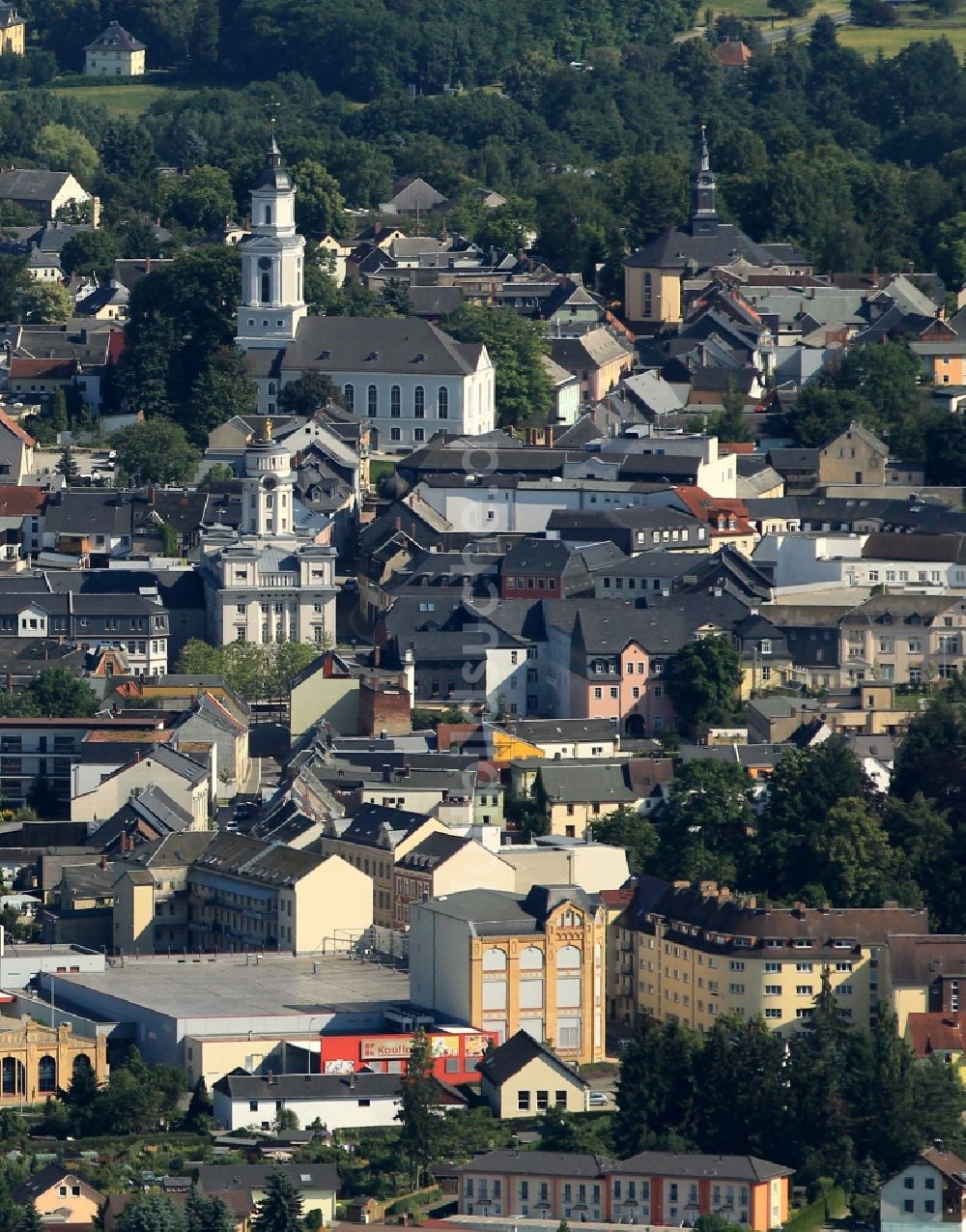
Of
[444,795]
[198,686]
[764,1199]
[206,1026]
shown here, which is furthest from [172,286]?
[764,1199]

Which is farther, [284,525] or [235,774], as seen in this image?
[284,525]

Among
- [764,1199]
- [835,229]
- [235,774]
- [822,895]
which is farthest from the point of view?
[835,229]

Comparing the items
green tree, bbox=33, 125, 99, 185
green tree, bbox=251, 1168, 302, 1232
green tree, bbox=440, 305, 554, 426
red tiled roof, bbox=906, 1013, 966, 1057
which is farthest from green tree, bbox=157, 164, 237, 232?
green tree, bbox=251, 1168, 302, 1232

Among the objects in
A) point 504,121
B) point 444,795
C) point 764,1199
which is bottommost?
point 764,1199

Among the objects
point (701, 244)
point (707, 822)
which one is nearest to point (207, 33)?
point (701, 244)

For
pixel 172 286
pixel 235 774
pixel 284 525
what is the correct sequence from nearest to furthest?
1. pixel 235 774
2. pixel 284 525
3. pixel 172 286

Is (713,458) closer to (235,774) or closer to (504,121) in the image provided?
(235,774)

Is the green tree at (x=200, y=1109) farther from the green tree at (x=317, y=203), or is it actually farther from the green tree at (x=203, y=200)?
the green tree at (x=203, y=200)

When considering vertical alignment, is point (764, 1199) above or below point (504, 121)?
below
